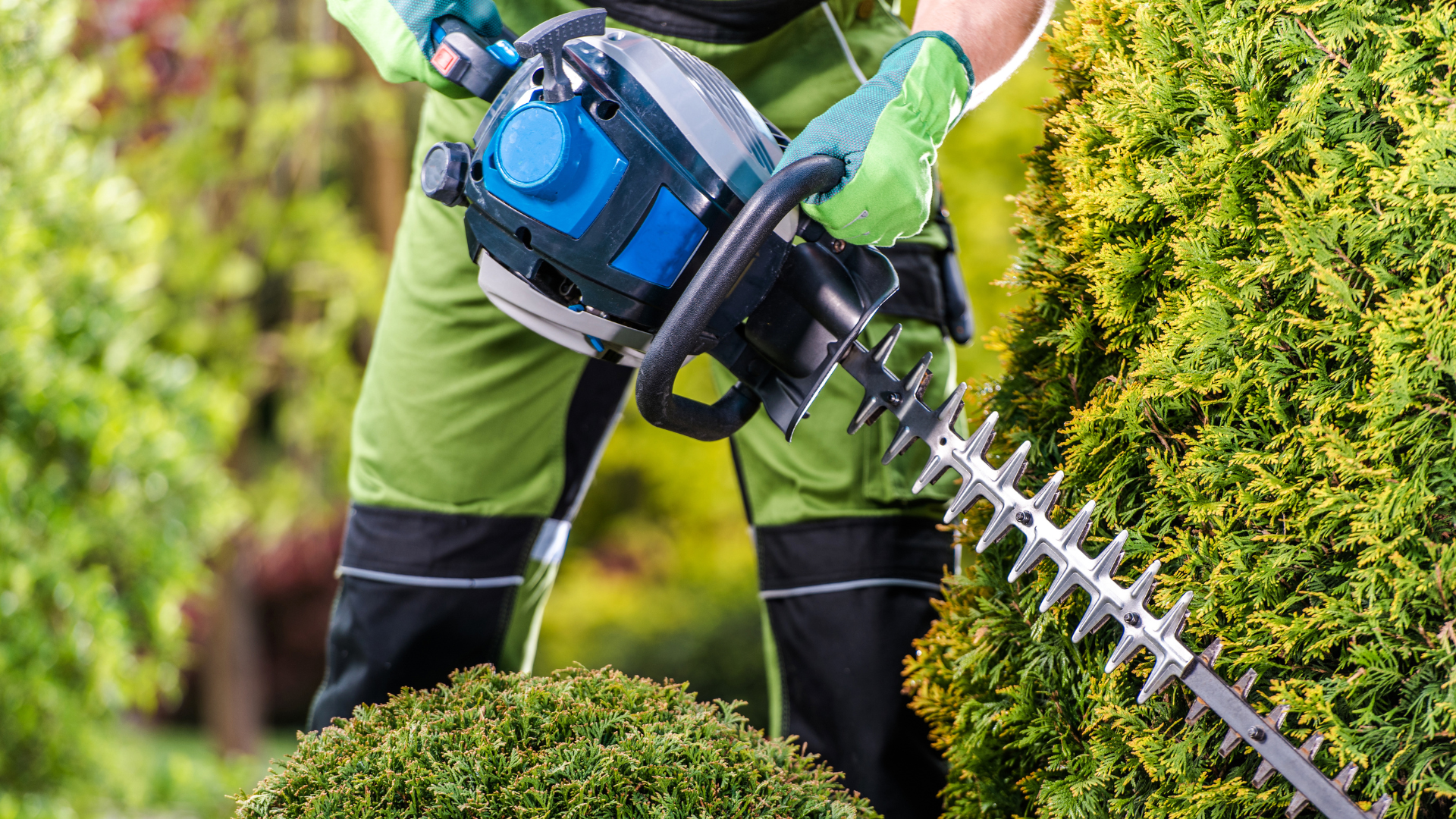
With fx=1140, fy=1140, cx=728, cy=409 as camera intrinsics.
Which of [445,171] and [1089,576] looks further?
[445,171]

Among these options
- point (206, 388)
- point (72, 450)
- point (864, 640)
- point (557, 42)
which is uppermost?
point (557, 42)

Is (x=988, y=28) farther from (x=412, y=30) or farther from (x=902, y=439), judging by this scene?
(x=412, y=30)

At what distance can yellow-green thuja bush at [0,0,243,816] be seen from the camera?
2.93 m

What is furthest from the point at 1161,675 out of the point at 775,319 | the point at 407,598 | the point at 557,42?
the point at 407,598

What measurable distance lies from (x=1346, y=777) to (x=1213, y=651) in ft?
0.58

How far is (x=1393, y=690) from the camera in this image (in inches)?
47.1

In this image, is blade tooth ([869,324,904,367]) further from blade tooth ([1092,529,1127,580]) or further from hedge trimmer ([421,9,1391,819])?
blade tooth ([1092,529,1127,580])

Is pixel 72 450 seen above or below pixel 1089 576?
below

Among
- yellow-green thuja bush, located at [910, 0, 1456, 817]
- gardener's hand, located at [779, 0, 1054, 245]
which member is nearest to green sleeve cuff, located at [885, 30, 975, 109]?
gardener's hand, located at [779, 0, 1054, 245]

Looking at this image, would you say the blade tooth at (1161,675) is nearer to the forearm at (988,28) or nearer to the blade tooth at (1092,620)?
the blade tooth at (1092,620)

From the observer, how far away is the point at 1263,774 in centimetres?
124

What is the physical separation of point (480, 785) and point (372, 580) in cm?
81

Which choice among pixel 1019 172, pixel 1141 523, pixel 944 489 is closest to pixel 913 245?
pixel 944 489

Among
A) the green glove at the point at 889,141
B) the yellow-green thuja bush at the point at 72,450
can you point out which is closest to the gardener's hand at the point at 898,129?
the green glove at the point at 889,141
